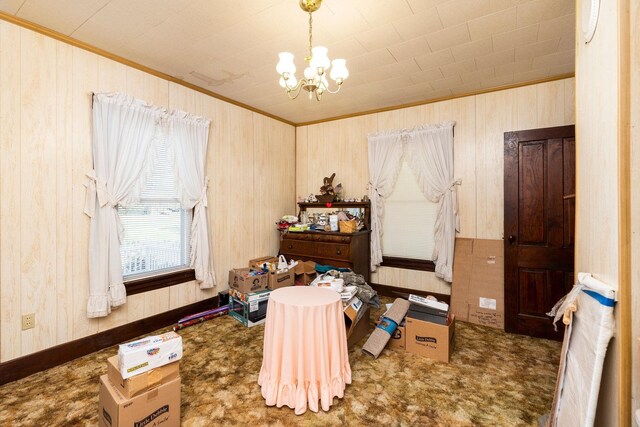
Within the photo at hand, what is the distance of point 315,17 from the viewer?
216 cm

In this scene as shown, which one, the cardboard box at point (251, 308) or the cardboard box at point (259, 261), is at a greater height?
the cardboard box at point (259, 261)

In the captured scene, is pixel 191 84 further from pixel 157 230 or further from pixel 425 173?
pixel 425 173

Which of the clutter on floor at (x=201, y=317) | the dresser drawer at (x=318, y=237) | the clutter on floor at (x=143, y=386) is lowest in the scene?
the clutter on floor at (x=201, y=317)

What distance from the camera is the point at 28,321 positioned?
88.9 inches

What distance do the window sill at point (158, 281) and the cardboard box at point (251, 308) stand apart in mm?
609

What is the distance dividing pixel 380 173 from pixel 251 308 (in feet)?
8.29

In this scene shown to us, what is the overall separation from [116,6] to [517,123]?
4.03 m

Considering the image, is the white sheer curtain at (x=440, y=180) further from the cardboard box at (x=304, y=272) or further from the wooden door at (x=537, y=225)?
the cardboard box at (x=304, y=272)

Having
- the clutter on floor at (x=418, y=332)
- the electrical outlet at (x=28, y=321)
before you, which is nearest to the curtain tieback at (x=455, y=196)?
the clutter on floor at (x=418, y=332)

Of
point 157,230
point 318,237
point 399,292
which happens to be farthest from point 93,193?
point 399,292

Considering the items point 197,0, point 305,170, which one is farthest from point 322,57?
point 305,170

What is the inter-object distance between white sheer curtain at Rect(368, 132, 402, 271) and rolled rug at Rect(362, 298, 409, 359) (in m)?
1.37

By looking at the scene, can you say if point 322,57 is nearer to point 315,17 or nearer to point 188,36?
point 315,17

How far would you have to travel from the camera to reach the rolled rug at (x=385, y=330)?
8.29 ft
